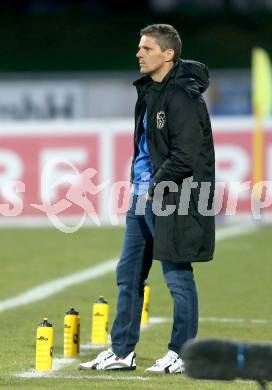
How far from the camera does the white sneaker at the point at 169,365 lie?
9547mm

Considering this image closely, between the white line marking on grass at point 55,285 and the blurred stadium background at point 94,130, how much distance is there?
17 cm

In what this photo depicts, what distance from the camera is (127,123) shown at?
21.5 meters

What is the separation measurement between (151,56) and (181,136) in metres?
0.54

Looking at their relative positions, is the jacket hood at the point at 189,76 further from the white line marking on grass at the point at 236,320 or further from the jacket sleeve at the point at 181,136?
the white line marking on grass at the point at 236,320

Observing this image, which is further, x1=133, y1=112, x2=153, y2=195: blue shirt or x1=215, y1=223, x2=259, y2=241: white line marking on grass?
x1=215, y1=223, x2=259, y2=241: white line marking on grass

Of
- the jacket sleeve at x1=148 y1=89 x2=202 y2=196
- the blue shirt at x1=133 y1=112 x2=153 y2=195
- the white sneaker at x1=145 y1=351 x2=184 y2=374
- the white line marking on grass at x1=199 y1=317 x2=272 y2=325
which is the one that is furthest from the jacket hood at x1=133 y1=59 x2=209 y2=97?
the white line marking on grass at x1=199 y1=317 x2=272 y2=325

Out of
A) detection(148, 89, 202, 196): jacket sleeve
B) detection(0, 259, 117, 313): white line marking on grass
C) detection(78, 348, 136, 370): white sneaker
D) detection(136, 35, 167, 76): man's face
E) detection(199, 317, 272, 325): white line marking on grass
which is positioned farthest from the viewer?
detection(0, 259, 117, 313): white line marking on grass

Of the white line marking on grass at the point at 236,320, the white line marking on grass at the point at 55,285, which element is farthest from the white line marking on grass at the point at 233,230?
the white line marking on grass at the point at 236,320

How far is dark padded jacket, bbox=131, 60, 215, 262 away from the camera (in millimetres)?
9258

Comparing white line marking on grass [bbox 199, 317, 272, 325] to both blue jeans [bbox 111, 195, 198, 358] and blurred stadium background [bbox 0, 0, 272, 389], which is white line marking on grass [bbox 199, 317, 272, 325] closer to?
blurred stadium background [bbox 0, 0, 272, 389]

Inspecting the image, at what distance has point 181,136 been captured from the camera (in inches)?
364

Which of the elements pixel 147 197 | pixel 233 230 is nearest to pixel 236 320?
pixel 147 197

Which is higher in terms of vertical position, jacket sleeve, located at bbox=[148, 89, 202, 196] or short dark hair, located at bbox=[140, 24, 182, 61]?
short dark hair, located at bbox=[140, 24, 182, 61]

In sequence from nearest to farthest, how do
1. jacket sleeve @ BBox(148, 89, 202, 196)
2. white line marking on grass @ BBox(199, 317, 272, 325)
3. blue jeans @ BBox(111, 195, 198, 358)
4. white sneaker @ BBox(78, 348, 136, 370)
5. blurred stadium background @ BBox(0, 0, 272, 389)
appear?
jacket sleeve @ BBox(148, 89, 202, 196)
blue jeans @ BBox(111, 195, 198, 358)
white sneaker @ BBox(78, 348, 136, 370)
white line marking on grass @ BBox(199, 317, 272, 325)
blurred stadium background @ BBox(0, 0, 272, 389)
